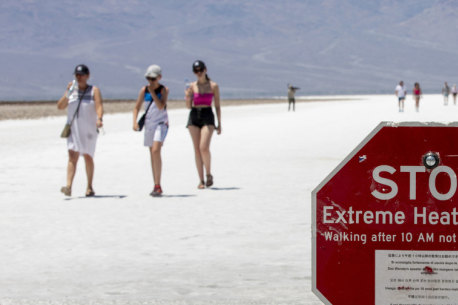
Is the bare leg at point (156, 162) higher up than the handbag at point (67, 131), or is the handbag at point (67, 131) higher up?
the handbag at point (67, 131)

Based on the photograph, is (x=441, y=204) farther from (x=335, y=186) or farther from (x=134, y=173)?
(x=134, y=173)

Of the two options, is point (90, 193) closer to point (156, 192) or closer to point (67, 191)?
point (67, 191)

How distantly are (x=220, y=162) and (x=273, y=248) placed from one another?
942cm

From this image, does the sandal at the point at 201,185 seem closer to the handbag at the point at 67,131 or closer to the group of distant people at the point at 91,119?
the group of distant people at the point at 91,119


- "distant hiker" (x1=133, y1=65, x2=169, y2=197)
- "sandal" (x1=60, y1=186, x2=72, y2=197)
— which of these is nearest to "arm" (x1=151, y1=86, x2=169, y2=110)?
"distant hiker" (x1=133, y1=65, x2=169, y2=197)

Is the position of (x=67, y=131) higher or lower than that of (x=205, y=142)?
higher

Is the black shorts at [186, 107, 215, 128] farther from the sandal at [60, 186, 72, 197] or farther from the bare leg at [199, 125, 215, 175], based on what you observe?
the sandal at [60, 186, 72, 197]

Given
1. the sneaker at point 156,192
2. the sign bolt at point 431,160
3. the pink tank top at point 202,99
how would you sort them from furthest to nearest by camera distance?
the pink tank top at point 202,99 < the sneaker at point 156,192 < the sign bolt at point 431,160

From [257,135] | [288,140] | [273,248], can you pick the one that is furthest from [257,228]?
[257,135]

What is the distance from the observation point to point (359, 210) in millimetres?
3855

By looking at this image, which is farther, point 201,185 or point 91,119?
point 201,185

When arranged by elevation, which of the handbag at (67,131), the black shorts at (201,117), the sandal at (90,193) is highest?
the black shorts at (201,117)

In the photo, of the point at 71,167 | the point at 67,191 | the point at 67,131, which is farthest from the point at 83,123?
the point at 67,191

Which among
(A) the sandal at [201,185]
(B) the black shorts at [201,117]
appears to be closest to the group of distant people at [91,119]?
(B) the black shorts at [201,117]
